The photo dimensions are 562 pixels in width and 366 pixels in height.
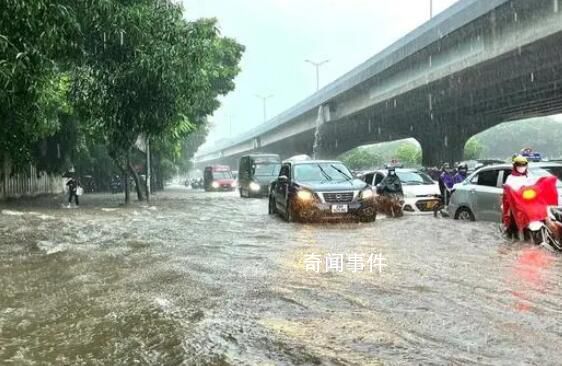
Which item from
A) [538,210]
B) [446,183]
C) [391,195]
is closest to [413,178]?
[446,183]

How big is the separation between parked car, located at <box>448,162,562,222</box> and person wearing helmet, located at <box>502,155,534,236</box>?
148 cm

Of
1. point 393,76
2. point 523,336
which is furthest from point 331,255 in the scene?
point 393,76

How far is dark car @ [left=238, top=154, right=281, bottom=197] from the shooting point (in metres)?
32.2

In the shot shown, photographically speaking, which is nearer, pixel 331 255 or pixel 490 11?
pixel 331 255

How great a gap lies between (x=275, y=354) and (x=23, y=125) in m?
12.8

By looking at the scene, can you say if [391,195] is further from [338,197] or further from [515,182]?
[515,182]

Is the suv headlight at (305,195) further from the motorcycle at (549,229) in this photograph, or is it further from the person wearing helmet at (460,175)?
the motorcycle at (549,229)

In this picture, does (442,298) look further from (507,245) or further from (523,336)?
(507,245)

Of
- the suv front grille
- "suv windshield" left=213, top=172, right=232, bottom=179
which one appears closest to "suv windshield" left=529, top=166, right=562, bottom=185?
the suv front grille

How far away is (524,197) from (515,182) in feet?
1.05

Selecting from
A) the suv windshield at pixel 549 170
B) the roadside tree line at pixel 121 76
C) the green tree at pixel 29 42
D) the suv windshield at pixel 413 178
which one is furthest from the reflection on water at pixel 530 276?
the suv windshield at pixel 413 178

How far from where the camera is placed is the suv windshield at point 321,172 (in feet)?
48.2

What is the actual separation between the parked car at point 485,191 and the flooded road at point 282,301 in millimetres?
1283

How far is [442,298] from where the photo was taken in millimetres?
5934
